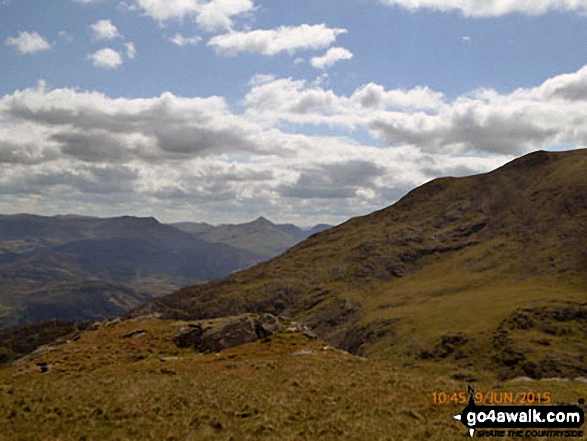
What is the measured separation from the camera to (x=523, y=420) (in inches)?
1035

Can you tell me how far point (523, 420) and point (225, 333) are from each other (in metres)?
39.3

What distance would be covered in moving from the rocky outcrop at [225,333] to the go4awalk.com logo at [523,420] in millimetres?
34700

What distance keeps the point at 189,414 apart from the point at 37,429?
854 centimetres

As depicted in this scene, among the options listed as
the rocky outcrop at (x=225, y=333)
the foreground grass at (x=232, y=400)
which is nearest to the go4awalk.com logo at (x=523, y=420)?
the foreground grass at (x=232, y=400)

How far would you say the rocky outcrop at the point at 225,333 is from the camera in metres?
56.4

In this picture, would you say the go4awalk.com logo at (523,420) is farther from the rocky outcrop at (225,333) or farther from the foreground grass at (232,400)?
the rocky outcrop at (225,333)

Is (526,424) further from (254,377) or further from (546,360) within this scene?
(546,360)

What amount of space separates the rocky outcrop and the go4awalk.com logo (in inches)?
1366

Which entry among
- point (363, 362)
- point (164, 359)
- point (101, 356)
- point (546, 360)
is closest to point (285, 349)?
point (363, 362)

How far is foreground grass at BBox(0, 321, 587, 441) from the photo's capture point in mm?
24422

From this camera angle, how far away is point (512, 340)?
6511 inches

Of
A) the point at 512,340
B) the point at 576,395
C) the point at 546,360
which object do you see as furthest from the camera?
the point at 512,340

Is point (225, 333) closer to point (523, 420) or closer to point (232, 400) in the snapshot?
point (232, 400)

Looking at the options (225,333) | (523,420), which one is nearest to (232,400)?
(523,420)
